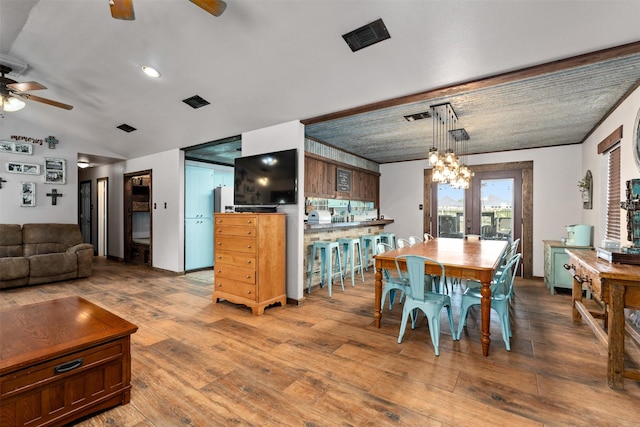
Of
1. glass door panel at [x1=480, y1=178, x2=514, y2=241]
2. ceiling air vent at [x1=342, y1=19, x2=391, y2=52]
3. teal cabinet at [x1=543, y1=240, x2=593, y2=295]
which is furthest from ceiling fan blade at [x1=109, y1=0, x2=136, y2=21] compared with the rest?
glass door panel at [x1=480, y1=178, x2=514, y2=241]

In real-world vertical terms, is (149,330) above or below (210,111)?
below

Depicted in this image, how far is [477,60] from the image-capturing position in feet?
8.34

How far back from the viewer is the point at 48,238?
5.61 m

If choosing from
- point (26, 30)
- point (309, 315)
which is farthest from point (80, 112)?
point (309, 315)

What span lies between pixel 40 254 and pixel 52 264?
1.88ft

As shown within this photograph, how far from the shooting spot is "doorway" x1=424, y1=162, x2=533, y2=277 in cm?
570

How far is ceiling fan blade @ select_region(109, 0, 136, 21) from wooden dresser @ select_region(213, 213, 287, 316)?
216cm

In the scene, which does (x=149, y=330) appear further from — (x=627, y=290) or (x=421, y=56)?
(x=627, y=290)

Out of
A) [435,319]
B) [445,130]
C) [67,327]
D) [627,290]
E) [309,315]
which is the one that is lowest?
[309,315]

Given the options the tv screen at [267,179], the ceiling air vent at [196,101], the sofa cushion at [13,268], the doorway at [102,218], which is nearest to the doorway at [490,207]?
the tv screen at [267,179]

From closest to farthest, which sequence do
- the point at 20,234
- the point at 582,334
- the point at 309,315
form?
1. the point at 582,334
2. the point at 309,315
3. the point at 20,234

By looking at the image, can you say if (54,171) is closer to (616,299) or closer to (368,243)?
(368,243)

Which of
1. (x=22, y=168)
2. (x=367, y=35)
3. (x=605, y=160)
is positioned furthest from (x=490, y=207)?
(x=22, y=168)

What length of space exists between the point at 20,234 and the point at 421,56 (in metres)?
7.14
